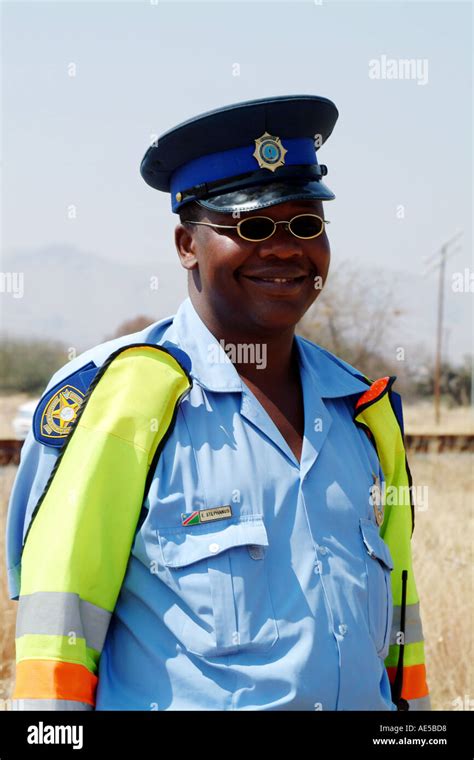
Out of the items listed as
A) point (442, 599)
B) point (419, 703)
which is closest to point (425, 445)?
point (442, 599)

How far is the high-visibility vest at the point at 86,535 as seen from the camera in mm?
2334

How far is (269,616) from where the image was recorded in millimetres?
2408

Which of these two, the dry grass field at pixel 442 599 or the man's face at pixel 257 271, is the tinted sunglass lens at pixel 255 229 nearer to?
the man's face at pixel 257 271

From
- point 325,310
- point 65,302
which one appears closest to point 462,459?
point 325,310

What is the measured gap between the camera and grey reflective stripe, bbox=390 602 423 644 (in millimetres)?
2984

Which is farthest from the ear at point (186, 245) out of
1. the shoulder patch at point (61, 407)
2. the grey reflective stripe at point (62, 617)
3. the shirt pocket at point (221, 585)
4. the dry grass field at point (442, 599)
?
the dry grass field at point (442, 599)

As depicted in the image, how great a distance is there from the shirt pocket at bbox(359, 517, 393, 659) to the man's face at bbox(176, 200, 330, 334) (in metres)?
0.58

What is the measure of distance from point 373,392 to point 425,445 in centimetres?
804

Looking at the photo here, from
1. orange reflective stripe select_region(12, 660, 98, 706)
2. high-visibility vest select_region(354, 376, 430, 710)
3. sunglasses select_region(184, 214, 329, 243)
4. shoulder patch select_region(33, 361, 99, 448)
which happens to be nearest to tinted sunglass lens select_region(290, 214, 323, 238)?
sunglasses select_region(184, 214, 329, 243)

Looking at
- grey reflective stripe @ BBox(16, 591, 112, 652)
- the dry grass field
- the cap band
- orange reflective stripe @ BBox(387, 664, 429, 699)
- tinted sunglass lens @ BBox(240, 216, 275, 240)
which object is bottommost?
the dry grass field

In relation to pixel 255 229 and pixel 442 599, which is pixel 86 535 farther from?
pixel 442 599

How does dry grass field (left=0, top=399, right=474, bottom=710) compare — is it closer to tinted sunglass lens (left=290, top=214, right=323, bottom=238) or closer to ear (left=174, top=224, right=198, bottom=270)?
ear (left=174, top=224, right=198, bottom=270)

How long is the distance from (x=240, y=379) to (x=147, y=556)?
0.52 m

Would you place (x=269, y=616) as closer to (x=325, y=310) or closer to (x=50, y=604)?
(x=50, y=604)
